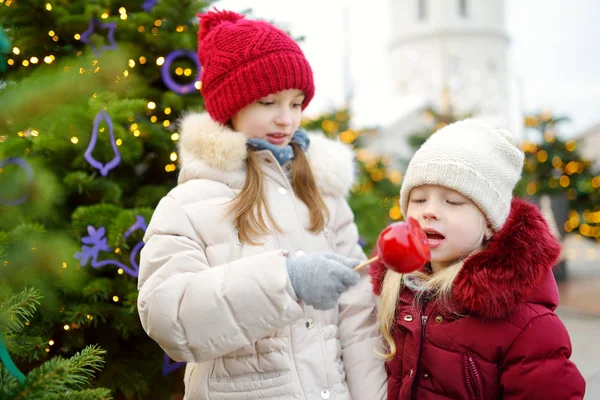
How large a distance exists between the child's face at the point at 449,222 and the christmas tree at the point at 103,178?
0.93 meters

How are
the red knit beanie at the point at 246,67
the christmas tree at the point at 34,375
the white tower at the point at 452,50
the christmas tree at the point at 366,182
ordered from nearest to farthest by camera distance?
the christmas tree at the point at 34,375 < the red knit beanie at the point at 246,67 < the christmas tree at the point at 366,182 < the white tower at the point at 452,50

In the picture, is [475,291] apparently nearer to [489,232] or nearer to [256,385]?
[489,232]

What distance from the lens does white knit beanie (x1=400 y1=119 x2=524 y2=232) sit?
1455 mm

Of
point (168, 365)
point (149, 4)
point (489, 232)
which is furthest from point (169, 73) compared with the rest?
point (489, 232)

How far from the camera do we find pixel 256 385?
1432 millimetres

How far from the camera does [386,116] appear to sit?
13570mm

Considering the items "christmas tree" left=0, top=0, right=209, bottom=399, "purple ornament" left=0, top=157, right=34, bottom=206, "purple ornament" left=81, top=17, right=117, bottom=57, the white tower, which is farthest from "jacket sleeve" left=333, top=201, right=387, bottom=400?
the white tower

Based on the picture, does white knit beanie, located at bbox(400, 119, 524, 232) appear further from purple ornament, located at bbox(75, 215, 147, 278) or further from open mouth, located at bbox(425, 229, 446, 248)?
purple ornament, located at bbox(75, 215, 147, 278)

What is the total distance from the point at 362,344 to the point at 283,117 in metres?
0.72

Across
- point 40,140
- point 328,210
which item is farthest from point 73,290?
point 328,210

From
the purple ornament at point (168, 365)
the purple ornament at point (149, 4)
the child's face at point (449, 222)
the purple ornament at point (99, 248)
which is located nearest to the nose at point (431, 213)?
the child's face at point (449, 222)

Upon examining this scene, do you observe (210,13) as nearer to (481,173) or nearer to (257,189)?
(257,189)

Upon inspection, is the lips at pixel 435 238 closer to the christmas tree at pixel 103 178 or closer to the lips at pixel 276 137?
the lips at pixel 276 137

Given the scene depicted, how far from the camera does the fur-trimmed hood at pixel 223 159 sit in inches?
63.5
